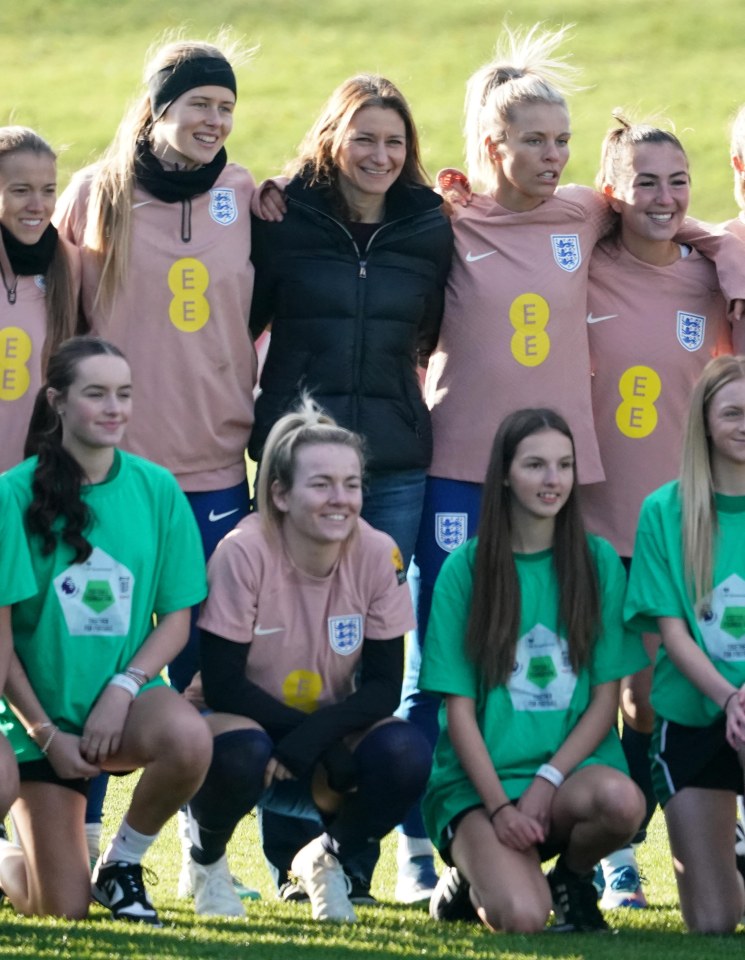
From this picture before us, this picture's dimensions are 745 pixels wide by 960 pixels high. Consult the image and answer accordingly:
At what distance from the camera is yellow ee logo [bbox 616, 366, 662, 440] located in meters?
5.60

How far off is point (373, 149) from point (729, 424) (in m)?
1.42

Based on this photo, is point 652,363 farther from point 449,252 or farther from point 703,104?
point 703,104

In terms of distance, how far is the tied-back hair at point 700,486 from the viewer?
479 cm

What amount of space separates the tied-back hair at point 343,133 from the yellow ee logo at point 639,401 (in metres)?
0.92

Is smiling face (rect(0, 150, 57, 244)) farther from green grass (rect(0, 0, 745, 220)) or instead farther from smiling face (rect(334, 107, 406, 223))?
green grass (rect(0, 0, 745, 220))

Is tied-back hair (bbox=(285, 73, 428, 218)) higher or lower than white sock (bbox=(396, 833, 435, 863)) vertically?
higher

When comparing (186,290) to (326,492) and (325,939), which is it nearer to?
→ (326,492)

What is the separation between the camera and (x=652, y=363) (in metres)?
5.59

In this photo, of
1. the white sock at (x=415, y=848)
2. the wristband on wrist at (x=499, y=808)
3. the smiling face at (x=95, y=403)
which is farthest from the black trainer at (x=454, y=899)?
→ the smiling face at (x=95, y=403)

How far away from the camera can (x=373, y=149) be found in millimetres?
5379

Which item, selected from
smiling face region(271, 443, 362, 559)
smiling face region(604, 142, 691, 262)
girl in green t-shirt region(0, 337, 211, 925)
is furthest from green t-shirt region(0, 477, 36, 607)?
smiling face region(604, 142, 691, 262)

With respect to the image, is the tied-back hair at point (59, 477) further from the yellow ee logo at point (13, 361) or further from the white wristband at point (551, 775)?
the white wristband at point (551, 775)

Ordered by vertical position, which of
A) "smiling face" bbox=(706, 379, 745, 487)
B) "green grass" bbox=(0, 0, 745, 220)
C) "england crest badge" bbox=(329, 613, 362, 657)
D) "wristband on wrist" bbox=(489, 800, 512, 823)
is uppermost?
"green grass" bbox=(0, 0, 745, 220)

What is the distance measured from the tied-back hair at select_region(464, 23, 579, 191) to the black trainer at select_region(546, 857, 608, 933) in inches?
87.7
